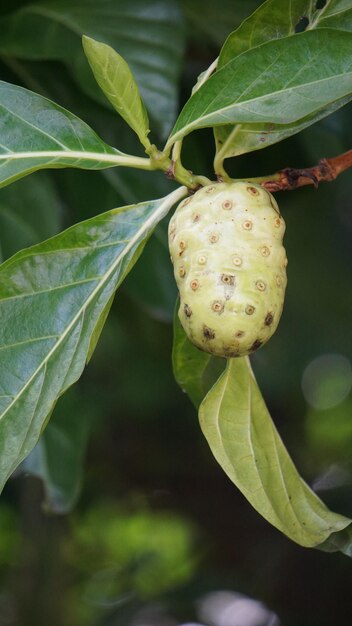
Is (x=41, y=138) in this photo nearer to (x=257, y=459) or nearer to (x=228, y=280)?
(x=228, y=280)

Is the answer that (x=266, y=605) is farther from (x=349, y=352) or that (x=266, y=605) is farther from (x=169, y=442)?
(x=349, y=352)

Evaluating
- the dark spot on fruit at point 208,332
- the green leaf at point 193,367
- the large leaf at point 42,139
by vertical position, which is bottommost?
the green leaf at point 193,367

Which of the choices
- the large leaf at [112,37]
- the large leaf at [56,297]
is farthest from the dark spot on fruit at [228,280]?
the large leaf at [112,37]

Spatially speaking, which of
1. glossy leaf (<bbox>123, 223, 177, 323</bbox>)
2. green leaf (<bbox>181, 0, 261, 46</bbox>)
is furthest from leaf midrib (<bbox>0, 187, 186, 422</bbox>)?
green leaf (<bbox>181, 0, 261, 46</bbox>)

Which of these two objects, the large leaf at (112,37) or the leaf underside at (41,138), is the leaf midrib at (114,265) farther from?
the large leaf at (112,37)

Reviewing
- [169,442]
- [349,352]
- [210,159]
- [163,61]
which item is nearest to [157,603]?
[169,442]

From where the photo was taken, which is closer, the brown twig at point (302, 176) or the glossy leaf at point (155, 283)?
the brown twig at point (302, 176)
